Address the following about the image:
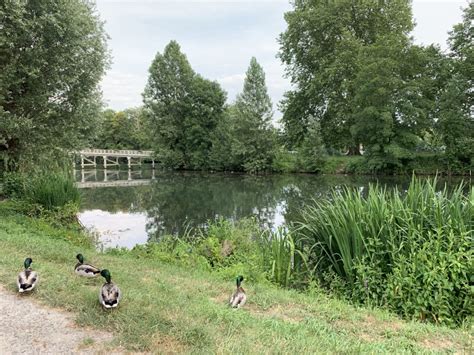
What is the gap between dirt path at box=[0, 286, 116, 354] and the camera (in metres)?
3.04

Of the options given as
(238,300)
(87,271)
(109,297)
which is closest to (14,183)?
(87,271)

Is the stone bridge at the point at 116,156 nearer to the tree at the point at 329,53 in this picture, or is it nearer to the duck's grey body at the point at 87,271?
the tree at the point at 329,53

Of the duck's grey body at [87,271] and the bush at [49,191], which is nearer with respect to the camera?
the duck's grey body at [87,271]

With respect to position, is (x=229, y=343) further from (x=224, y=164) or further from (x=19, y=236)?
(x=224, y=164)

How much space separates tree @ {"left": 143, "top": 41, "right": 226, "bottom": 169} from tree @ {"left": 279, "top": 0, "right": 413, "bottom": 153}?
10817 mm

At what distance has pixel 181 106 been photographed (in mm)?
45688

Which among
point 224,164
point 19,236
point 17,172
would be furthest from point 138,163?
point 19,236

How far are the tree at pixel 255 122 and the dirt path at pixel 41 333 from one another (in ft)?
114

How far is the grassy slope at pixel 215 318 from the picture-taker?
3.12 metres

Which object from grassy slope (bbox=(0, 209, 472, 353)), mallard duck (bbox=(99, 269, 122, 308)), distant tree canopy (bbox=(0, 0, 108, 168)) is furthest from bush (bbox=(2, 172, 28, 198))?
mallard duck (bbox=(99, 269, 122, 308))

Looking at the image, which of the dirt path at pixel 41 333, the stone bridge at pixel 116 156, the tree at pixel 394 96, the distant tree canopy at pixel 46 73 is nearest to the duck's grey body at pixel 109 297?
the dirt path at pixel 41 333

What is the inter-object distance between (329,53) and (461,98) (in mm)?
13103

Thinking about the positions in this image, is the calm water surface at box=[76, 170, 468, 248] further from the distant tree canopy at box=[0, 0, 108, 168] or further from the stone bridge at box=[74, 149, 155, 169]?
the stone bridge at box=[74, 149, 155, 169]

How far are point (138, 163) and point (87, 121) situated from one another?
5107 cm
